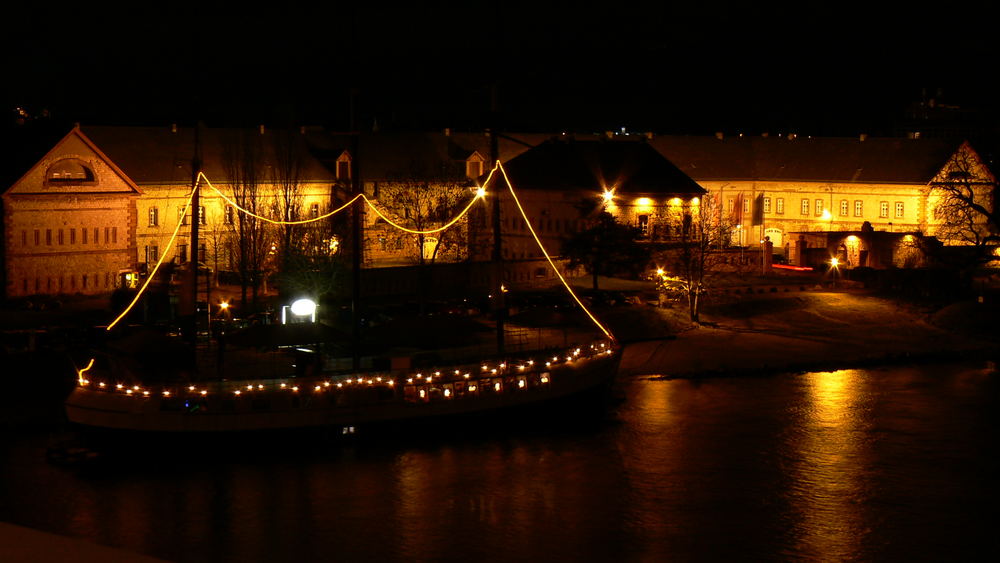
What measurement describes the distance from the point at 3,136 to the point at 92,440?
23.4 metres

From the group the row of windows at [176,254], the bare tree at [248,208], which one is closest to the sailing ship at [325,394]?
the bare tree at [248,208]

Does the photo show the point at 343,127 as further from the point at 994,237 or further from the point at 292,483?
the point at 292,483

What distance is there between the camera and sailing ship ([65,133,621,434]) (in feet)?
70.5

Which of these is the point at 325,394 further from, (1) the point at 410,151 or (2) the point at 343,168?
(1) the point at 410,151

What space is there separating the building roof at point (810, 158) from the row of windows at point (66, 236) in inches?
1000

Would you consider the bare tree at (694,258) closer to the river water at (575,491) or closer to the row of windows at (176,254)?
the river water at (575,491)

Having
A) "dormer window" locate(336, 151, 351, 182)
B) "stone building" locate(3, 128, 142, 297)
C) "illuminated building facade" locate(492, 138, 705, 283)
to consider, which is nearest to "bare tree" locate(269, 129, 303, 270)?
"dormer window" locate(336, 151, 351, 182)

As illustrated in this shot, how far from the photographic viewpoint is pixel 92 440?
70.4 feet

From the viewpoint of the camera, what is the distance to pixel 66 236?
Result: 3969 centimetres

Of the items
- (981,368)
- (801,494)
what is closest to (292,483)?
(801,494)

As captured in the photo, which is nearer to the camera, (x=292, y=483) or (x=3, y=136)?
(x=292, y=483)

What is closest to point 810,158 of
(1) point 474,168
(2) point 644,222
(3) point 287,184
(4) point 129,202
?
(2) point 644,222

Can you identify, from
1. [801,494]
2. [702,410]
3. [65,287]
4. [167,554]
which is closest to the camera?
[167,554]

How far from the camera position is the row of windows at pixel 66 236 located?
128 ft
